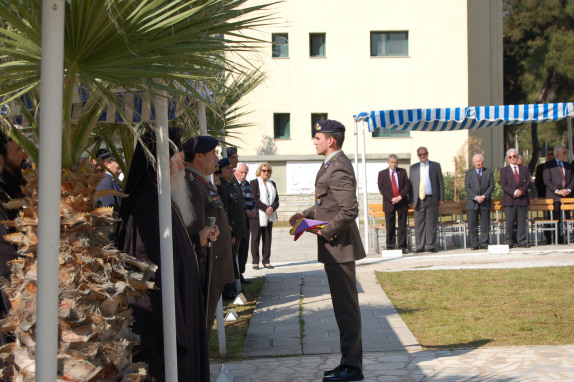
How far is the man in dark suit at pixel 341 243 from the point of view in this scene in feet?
18.9

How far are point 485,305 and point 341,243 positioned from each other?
3684 millimetres

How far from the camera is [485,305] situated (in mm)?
8750

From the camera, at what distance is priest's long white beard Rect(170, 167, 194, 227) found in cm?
478

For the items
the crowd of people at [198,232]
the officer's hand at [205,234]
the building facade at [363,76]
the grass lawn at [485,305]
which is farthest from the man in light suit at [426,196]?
the building facade at [363,76]

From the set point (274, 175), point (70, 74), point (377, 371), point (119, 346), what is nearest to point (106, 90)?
point (70, 74)

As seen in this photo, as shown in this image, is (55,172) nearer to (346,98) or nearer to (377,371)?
(377,371)

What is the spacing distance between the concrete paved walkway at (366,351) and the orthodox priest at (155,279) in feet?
5.23

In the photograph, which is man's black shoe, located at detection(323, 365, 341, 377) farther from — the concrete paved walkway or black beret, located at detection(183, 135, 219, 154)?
black beret, located at detection(183, 135, 219, 154)

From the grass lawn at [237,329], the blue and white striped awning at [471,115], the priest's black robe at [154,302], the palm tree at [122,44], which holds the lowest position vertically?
the grass lawn at [237,329]

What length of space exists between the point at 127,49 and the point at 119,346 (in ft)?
4.50

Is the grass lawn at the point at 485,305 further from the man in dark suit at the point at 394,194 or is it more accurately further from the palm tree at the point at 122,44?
the palm tree at the point at 122,44

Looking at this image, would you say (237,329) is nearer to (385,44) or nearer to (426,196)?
(426,196)

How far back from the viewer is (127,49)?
3.14 metres

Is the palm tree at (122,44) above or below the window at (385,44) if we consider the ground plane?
below
